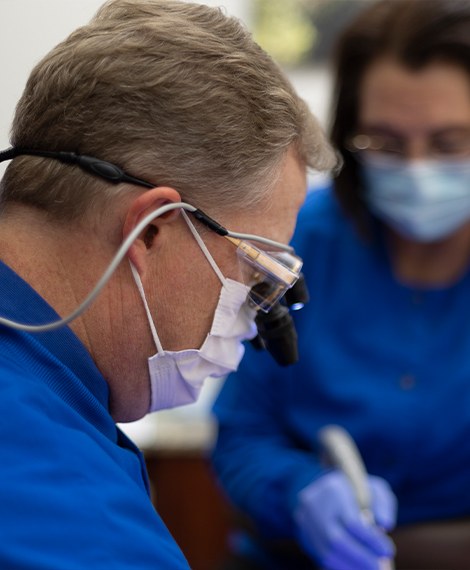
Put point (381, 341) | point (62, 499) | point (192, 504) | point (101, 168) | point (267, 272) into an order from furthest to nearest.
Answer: point (192, 504), point (381, 341), point (267, 272), point (101, 168), point (62, 499)

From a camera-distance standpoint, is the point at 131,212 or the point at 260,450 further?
the point at 260,450

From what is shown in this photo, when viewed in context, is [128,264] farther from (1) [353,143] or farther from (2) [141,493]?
(1) [353,143]

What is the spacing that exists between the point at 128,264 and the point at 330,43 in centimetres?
236

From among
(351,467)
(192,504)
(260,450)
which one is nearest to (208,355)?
(351,467)

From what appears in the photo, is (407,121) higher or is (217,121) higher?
(217,121)

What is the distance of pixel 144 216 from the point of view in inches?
35.9

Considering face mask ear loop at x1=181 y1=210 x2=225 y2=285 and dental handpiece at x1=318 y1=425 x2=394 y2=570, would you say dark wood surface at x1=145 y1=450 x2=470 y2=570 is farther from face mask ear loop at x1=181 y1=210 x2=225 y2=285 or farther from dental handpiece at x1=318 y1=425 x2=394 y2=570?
face mask ear loop at x1=181 y1=210 x2=225 y2=285

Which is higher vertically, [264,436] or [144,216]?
[144,216]

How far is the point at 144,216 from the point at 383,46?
106 centimetres

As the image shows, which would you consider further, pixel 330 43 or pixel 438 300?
pixel 330 43

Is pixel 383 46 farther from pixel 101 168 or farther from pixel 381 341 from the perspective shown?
pixel 101 168

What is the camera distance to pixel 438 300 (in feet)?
6.07

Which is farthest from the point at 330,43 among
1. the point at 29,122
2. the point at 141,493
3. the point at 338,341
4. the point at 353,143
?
the point at 141,493

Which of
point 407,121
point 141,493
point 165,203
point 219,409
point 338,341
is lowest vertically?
point 219,409
